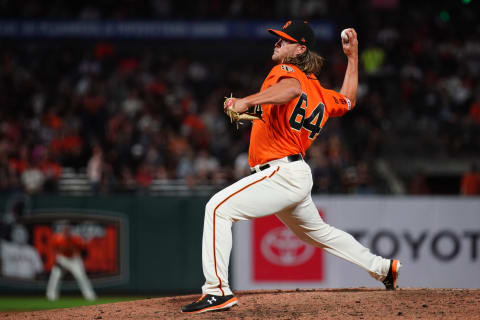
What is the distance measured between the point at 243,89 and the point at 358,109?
264 cm

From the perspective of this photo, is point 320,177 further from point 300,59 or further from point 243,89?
point 300,59

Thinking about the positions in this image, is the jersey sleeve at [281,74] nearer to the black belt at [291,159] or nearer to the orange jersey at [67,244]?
the black belt at [291,159]

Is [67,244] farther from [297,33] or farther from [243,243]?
[297,33]

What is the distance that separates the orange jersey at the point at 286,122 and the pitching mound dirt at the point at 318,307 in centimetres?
105

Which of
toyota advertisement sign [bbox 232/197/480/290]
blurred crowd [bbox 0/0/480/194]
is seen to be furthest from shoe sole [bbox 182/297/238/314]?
blurred crowd [bbox 0/0/480/194]

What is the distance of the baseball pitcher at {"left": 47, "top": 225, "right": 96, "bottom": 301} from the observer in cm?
1183

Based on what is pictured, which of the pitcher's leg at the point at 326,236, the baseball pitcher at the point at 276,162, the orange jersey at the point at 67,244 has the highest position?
the baseball pitcher at the point at 276,162

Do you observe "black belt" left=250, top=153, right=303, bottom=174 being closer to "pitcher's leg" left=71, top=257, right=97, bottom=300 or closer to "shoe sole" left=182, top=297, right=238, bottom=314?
"shoe sole" left=182, top=297, right=238, bottom=314

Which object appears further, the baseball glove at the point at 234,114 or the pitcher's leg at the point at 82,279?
the pitcher's leg at the point at 82,279

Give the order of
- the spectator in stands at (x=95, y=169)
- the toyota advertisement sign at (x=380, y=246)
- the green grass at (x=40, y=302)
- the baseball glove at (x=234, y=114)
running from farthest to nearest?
the spectator in stands at (x=95, y=169), the toyota advertisement sign at (x=380, y=246), the green grass at (x=40, y=302), the baseball glove at (x=234, y=114)

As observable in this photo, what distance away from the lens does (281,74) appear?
475 centimetres

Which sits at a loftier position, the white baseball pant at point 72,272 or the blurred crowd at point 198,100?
the blurred crowd at point 198,100

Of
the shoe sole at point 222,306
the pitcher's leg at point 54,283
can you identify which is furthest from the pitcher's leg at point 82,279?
the shoe sole at point 222,306

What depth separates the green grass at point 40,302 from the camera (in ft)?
36.2
